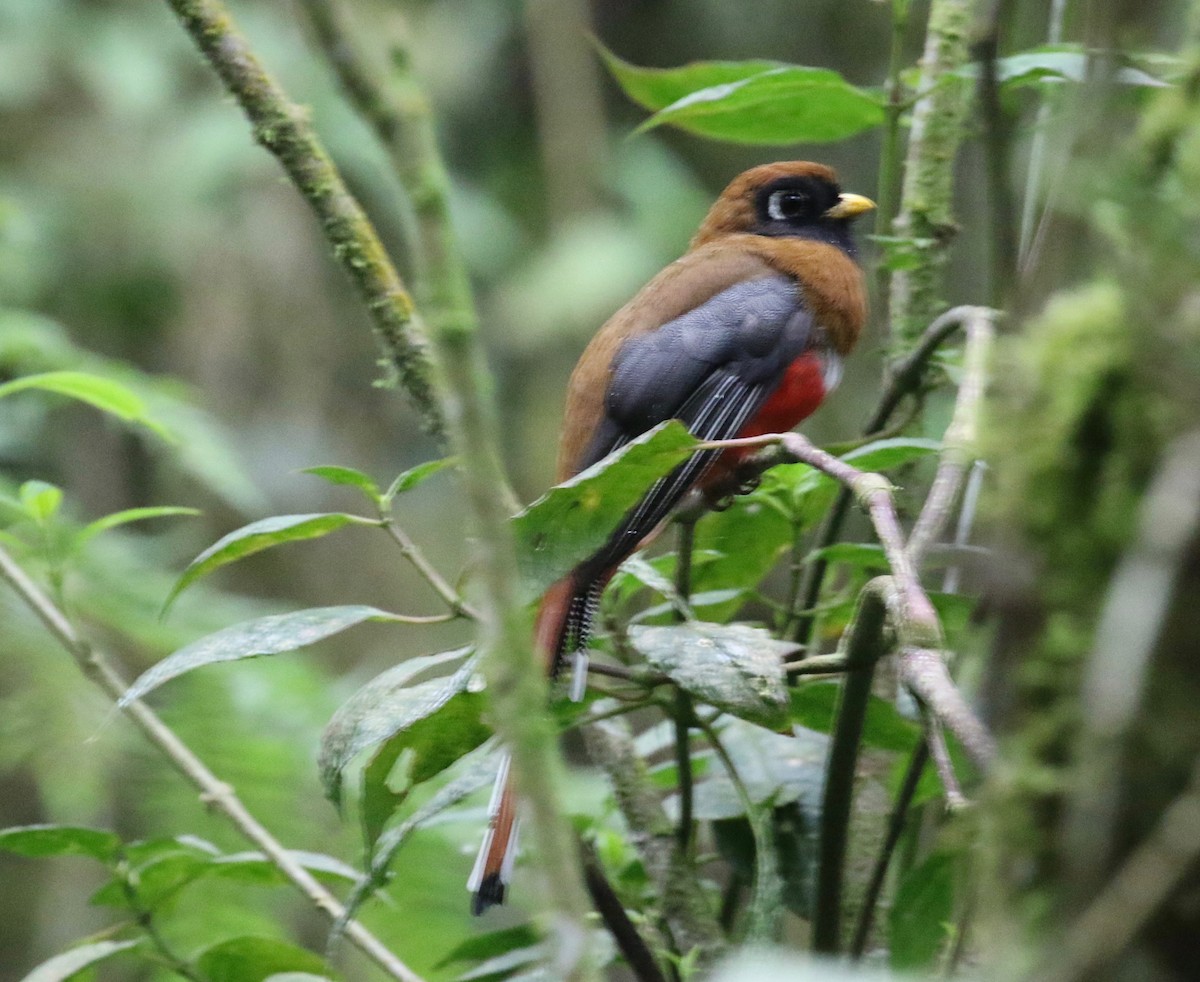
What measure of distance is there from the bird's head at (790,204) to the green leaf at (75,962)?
1.94 metres

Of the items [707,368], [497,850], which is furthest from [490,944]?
[707,368]

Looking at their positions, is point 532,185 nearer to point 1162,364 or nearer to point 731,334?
point 731,334

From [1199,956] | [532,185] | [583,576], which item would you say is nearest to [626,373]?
[583,576]

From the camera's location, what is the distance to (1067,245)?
2.18 feet

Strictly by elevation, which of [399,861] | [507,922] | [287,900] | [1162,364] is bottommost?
[507,922]

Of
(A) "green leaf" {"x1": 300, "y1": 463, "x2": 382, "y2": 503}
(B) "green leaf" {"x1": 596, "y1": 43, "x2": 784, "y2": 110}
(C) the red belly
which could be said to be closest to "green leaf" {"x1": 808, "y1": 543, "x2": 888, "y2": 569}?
(A) "green leaf" {"x1": 300, "y1": 463, "x2": 382, "y2": 503}

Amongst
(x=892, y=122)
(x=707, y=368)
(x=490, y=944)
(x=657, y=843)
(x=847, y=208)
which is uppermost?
(x=892, y=122)

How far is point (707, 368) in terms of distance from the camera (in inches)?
91.7

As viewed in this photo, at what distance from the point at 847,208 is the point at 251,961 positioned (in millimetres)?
1981

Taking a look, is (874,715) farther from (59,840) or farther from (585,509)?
(59,840)

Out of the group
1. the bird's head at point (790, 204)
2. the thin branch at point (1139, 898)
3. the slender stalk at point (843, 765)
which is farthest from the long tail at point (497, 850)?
the bird's head at point (790, 204)

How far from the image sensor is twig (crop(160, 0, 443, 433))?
1.68 meters

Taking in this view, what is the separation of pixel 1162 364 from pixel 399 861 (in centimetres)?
163

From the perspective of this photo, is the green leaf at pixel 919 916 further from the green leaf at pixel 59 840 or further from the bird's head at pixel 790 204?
the bird's head at pixel 790 204
